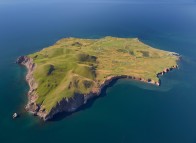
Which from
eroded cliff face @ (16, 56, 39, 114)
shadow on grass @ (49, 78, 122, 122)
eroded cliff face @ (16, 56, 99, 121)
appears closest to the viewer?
shadow on grass @ (49, 78, 122, 122)

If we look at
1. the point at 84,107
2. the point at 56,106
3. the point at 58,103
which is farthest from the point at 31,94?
the point at 84,107

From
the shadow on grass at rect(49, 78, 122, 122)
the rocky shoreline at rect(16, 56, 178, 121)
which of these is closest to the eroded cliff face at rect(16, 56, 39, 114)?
the rocky shoreline at rect(16, 56, 178, 121)

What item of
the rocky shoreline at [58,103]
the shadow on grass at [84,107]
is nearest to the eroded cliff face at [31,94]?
the rocky shoreline at [58,103]

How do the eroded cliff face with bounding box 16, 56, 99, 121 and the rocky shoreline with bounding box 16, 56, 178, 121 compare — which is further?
the rocky shoreline with bounding box 16, 56, 178, 121

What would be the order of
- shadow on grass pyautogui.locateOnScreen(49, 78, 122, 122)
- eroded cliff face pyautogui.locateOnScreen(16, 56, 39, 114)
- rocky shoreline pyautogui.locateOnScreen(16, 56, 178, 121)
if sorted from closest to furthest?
shadow on grass pyautogui.locateOnScreen(49, 78, 122, 122), rocky shoreline pyautogui.locateOnScreen(16, 56, 178, 121), eroded cliff face pyautogui.locateOnScreen(16, 56, 39, 114)

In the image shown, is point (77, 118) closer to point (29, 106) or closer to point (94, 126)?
point (94, 126)

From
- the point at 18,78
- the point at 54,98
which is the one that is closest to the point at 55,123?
the point at 54,98

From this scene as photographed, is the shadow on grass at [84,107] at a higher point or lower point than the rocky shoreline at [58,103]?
lower

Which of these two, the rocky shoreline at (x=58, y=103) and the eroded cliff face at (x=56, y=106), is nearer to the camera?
the eroded cliff face at (x=56, y=106)

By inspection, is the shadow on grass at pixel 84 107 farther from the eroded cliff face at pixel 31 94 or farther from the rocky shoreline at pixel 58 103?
the eroded cliff face at pixel 31 94

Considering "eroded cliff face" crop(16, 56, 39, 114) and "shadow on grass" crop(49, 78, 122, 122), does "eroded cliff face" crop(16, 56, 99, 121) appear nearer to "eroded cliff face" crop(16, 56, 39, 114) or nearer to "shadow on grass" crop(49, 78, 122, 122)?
"eroded cliff face" crop(16, 56, 39, 114)

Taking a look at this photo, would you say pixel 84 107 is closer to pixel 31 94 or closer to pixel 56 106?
pixel 56 106
